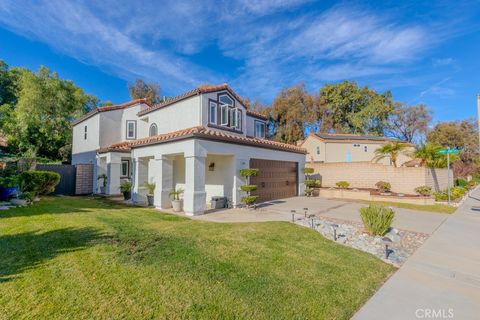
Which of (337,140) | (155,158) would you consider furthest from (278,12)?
(337,140)

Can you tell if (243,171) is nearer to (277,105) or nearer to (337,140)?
(337,140)

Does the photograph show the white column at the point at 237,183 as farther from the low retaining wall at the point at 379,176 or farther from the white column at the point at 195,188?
the low retaining wall at the point at 379,176

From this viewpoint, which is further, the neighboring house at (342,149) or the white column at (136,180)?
the neighboring house at (342,149)

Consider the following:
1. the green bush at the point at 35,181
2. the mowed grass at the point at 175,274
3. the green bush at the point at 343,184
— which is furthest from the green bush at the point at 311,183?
the green bush at the point at 35,181

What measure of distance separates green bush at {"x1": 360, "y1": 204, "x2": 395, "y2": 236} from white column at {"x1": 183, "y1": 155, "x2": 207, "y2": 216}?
644cm

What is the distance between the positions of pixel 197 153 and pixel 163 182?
A: 9.86 feet

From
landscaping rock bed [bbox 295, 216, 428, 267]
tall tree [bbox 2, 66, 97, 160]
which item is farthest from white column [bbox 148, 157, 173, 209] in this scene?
tall tree [bbox 2, 66, 97, 160]

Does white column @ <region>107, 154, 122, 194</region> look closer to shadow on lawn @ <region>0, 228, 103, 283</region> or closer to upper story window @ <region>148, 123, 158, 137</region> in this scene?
upper story window @ <region>148, 123, 158, 137</region>

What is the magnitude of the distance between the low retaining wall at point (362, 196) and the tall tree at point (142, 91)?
1122 inches

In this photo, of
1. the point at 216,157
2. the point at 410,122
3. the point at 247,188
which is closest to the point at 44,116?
the point at 216,157

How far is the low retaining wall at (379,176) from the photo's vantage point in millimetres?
16188

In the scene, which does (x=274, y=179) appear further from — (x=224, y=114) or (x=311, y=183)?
(x=224, y=114)

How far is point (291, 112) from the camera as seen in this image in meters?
37.8

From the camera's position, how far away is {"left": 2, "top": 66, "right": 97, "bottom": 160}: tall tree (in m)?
22.0
